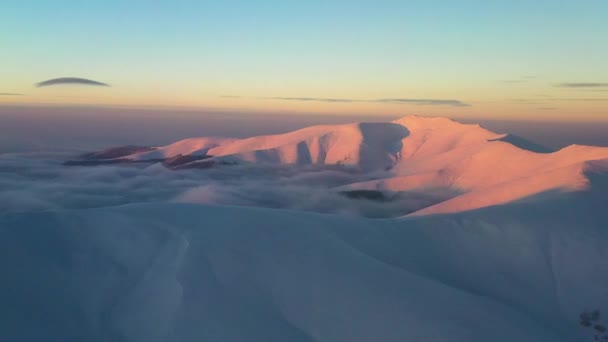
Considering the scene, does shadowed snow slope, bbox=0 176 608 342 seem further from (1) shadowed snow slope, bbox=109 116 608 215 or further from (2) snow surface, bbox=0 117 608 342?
(1) shadowed snow slope, bbox=109 116 608 215

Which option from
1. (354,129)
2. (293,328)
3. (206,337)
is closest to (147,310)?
(206,337)

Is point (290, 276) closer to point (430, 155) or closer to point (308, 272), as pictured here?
point (308, 272)

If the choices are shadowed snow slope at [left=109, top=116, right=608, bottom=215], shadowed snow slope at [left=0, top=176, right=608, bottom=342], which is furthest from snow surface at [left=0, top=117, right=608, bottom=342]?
shadowed snow slope at [left=109, top=116, right=608, bottom=215]

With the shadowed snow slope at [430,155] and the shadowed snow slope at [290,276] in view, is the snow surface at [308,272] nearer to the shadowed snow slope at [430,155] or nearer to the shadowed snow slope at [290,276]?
the shadowed snow slope at [290,276]

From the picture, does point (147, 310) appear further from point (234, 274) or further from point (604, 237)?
point (604, 237)

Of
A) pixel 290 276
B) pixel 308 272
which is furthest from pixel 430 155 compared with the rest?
pixel 290 276
